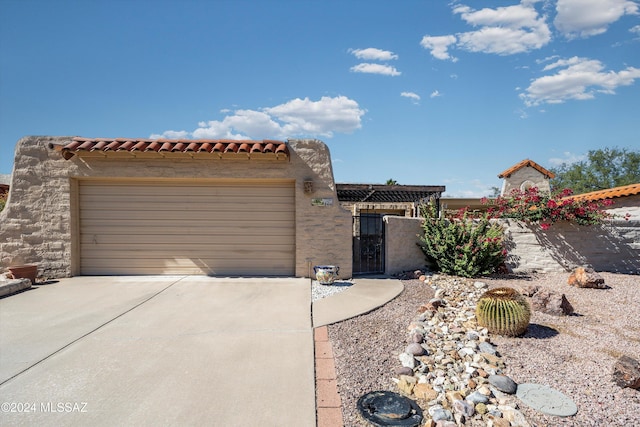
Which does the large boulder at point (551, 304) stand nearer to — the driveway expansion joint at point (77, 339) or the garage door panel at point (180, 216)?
the garage door panel at point (180, 216)

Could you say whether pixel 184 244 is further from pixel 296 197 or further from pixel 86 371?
pixel 86 371

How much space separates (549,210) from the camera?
8695mm

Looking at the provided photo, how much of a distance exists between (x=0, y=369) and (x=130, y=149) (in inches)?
192

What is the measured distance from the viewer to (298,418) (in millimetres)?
2781

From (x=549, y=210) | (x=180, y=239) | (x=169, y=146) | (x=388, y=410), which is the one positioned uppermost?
(x=169, y=146)

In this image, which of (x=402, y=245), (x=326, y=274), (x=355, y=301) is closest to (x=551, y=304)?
(x=355, y=301)

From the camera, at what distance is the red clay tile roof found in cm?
731

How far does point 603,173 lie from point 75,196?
141 feet

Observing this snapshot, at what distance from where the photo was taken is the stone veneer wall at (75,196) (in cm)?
775

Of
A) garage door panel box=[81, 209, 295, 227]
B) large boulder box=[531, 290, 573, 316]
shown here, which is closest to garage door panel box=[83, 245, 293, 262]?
Answer: garage door panel box=[81, 209, 295, 227]

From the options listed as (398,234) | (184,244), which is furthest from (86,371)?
(398,234)

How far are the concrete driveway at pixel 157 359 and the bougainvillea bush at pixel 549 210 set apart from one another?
651 cm

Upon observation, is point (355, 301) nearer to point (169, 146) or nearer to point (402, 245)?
point (402, 245)

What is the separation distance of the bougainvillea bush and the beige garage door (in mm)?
5724
